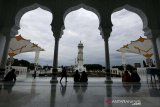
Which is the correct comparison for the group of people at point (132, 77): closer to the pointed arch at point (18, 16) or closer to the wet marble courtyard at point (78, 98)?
the wet marble courtyard at point (78, 98)

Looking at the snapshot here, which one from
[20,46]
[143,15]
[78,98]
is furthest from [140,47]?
[78,98]

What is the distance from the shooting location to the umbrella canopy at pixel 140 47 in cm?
1381

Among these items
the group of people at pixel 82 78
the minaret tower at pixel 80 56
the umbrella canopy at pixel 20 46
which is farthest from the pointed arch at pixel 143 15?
the minaret tower at pixel 80 56

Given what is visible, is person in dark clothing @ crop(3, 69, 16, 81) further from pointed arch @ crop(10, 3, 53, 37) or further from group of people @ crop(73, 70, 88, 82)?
group of people @ crop(73, 70, 88, 82)

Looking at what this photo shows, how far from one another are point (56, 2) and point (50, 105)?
24.5 ft

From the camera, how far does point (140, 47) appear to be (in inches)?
570

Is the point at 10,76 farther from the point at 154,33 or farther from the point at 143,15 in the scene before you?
the point at 143,15

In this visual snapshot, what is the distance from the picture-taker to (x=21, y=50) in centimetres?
1497

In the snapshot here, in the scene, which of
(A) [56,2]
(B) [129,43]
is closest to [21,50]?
(A) [56,2]

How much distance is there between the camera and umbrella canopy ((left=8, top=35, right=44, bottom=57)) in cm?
1362

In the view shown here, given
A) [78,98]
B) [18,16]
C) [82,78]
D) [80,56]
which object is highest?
[18,16]

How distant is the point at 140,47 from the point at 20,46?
42.3 feet

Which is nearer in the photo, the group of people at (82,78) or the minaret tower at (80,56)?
the group of people at (82,78)

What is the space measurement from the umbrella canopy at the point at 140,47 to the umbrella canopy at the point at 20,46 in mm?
9627
